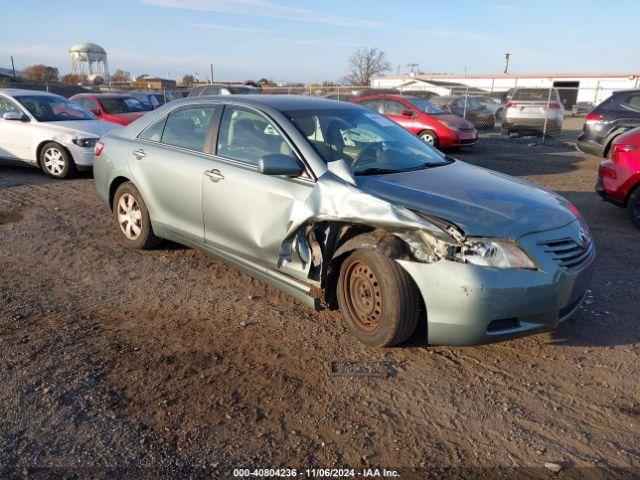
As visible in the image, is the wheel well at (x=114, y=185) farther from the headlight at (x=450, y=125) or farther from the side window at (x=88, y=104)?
the headlight at (x=450, y=125)

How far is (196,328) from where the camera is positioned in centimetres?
388

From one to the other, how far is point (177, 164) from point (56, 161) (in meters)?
5.67

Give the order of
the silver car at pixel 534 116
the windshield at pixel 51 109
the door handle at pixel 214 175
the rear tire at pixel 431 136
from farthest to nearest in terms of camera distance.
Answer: the silver car at pixel 534 116, the rear tire at pixel 431 136, the windshield at pixel 51 109, the door handle at pixel 214 175

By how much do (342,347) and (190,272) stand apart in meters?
1.98

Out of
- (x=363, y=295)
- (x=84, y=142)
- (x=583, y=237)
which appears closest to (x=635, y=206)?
(x=583, y=237)

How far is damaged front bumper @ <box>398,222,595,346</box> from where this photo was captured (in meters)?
3.07

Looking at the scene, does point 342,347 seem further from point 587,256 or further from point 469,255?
point 587,256

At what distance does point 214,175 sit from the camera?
433 centimetres

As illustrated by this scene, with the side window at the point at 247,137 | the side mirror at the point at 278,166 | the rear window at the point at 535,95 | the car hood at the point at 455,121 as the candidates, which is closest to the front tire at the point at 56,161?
the side window at the point at 247,137

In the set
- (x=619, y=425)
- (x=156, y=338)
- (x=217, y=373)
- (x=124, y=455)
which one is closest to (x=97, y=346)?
(x=156, y=338)

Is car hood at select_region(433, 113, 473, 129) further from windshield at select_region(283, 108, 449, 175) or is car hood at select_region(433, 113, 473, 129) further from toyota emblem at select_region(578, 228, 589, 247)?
toyota emblem at select_region(578, 228, 589, 247)

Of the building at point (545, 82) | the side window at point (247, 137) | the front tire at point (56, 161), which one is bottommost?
the front tire at point (56, 161)

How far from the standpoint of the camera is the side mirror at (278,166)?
12.1ft

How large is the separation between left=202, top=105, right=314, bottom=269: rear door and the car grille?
1618mm
